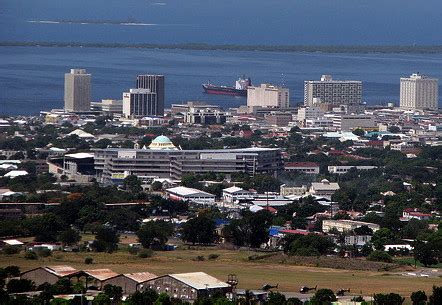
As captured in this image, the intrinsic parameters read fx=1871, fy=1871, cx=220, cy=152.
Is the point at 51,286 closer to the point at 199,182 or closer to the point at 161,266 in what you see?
the point at 161,266

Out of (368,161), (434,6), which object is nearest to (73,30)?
(434,6)

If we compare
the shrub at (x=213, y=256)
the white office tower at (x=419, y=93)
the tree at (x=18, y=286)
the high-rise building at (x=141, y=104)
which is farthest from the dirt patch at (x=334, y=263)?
the white office tower at (x=419, y=93)

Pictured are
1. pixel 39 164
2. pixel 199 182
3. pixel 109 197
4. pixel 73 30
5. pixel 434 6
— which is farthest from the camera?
pixel 434 6

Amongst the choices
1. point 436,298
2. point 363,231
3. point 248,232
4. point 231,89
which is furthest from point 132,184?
point 231,89

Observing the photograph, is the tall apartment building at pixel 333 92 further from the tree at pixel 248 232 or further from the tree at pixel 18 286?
the tree at pixel 18 286

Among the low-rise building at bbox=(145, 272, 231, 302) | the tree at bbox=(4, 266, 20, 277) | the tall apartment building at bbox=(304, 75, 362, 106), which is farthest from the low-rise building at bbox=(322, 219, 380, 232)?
the tall apartment building at bbox=(304, 75, 362, 106)

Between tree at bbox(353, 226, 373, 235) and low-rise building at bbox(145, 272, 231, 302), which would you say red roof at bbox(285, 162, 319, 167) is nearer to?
tree at bbox(353, 226, 373, 235)
